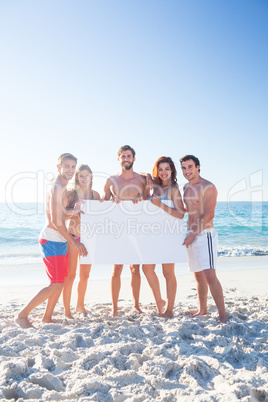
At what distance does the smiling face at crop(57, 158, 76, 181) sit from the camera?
360 centimetres

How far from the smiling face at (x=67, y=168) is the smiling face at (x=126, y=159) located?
1.97 ft

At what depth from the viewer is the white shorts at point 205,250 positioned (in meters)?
3.55

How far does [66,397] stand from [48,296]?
1.54 meters

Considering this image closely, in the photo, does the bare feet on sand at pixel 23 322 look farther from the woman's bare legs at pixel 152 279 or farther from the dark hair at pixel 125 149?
the dark hair at pixel 125 149

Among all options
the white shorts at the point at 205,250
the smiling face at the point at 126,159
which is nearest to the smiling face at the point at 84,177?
the smiling face at the point at 126,159

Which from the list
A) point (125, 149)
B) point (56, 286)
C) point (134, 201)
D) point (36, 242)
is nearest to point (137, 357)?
point (56, 286)

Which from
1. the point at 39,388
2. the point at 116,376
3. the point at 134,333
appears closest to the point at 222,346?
the point at 134,333

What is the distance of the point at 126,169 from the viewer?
12.8ft

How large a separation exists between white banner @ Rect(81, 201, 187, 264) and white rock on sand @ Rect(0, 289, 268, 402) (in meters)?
0.75

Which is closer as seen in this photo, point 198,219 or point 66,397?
point 66,397

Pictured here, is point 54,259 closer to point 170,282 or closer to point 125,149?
point 170,282

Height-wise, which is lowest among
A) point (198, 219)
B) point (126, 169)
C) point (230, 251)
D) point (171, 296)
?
point (230, 251)

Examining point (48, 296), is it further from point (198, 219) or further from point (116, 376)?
point (198, 219)

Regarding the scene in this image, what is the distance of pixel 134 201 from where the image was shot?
12.0ft
